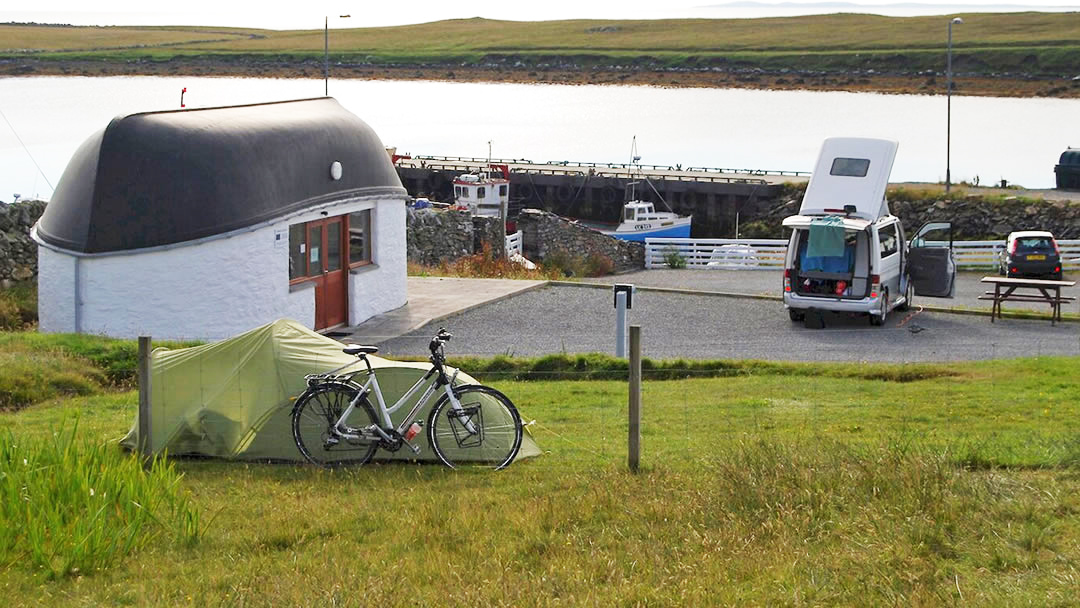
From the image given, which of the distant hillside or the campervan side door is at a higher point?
the distant hillside

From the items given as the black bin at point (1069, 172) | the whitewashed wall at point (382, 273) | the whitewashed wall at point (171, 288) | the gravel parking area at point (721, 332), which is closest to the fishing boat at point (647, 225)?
the black bin at point (1069, 172)

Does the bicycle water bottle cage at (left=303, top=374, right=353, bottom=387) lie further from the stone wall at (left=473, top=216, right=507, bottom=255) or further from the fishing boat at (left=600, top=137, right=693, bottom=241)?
the fishing boat at (left=600, top=137, right=693, bottom=241)

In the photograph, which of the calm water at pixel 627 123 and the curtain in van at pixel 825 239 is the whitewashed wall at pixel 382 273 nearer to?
the curtain in van at pixel 825 239

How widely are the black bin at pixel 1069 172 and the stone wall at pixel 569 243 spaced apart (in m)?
20.0

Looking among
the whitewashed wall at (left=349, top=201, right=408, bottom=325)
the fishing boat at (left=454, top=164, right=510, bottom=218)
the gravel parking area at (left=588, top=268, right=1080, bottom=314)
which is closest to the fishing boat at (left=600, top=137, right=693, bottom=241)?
the fishing boat at (left=454, top=164, right=510, bottom=218)

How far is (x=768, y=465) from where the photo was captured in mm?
9484

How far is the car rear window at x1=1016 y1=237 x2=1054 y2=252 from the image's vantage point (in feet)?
107

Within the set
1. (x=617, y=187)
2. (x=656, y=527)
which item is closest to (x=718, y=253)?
(x=617, y=187)

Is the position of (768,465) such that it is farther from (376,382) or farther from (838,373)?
(838,373)

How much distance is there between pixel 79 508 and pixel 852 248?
16.7m

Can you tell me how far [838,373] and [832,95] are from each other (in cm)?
12485

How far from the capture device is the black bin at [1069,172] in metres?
55.3

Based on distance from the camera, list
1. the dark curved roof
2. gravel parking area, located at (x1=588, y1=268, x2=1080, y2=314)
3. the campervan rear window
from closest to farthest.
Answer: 1. the dark curved roof
2. the campervan rear window
3. gravel parking area, located at (x1=588, y1=268, x2=1080, y2=314)

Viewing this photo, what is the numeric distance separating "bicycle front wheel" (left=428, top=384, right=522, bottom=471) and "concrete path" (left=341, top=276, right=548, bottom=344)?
9.35 metres
